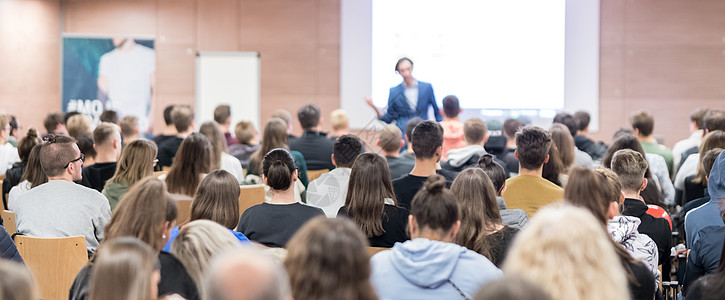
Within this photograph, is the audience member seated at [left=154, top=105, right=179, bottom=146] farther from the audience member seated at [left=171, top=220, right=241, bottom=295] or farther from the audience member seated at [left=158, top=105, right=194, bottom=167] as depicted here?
the audience member seated at [left=171, top=220, right=241, bottom=295]

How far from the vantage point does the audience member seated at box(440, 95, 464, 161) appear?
6.34 metres

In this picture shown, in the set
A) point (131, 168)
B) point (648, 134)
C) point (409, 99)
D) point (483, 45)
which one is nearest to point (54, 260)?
point (131, 168)

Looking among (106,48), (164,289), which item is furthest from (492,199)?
(106,48)

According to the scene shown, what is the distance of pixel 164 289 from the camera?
7.41 ft

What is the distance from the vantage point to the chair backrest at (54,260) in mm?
3131

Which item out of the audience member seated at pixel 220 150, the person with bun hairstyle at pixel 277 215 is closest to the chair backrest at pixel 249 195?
the audience member seated at pixel 220 150

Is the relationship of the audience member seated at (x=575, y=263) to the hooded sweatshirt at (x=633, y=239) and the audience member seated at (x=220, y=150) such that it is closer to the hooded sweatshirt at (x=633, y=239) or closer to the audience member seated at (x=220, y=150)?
the hooded sweatshirt at (x=633, y=239)

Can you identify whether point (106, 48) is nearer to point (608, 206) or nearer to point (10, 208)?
point (10, 208)

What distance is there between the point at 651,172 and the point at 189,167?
3048 mm

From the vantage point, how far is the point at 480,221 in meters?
2.91

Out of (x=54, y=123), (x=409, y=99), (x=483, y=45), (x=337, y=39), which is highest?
(x=337, y=39)

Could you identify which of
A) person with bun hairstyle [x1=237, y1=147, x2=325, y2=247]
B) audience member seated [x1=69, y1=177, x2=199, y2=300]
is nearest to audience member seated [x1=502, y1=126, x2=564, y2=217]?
person with bun hairstyle [x1=237, y1=147, x2=325, y2=247]

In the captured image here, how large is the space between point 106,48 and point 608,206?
8451 millimetres

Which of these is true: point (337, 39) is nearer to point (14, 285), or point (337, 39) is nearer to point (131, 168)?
point (131, 168)
